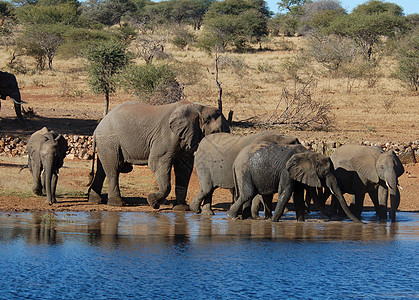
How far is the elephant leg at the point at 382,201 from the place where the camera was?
36.1ft

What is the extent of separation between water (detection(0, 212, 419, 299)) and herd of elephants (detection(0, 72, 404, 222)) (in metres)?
0.59

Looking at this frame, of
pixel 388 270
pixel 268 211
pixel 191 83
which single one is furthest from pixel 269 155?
pixel 191 83

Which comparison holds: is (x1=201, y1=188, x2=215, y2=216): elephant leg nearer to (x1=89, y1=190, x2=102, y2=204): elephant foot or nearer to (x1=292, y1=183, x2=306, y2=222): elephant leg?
(x1=292, y1=183, x2=306, y2=222): elephant leg

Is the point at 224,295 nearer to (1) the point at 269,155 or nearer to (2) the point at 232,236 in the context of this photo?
(2) the point at 232,236

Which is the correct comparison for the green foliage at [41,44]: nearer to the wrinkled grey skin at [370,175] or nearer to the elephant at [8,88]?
the elephant at [8,88]

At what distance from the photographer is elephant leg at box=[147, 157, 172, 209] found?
1125 centimetres

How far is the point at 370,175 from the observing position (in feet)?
36.2

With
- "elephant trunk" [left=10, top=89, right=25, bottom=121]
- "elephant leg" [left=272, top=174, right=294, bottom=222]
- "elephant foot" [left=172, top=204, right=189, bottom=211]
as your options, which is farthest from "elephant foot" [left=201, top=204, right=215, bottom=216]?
"elephant trunk" [left=10, top=89, right=25, bottom=121]

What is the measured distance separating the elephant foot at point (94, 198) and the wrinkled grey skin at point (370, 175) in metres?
4.21

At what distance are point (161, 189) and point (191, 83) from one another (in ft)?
60.2

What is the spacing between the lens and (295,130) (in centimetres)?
2145

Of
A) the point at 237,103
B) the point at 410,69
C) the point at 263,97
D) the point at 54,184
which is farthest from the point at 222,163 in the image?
the point at 410,69

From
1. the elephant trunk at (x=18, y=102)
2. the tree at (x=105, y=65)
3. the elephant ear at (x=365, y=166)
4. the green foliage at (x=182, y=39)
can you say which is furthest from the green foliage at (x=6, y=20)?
the elephant ear at (x=365, y=166)

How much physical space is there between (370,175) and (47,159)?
211 inches
